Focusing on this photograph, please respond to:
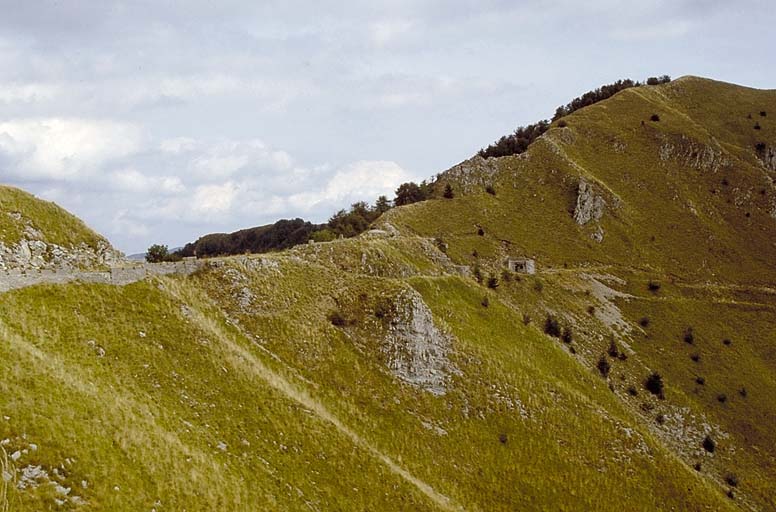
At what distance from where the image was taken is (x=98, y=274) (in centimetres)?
3553

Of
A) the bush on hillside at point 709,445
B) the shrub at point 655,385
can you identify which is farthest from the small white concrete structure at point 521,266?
the bush on hillside at point 709,445

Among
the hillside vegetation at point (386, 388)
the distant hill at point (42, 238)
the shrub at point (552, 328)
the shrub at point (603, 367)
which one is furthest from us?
the shrub at point (552, 328)

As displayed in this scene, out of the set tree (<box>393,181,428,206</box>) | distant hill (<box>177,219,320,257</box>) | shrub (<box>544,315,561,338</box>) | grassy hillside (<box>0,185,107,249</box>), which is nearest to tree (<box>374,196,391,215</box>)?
tree (<box>393,181,428,206</box>)

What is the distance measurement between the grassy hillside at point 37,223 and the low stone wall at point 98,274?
337cm

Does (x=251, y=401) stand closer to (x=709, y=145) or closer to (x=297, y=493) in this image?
(x=297, y=493)

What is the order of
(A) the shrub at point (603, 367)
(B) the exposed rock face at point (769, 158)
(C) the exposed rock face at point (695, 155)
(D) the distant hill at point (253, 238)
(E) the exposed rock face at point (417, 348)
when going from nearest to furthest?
1. (E) the exposed rock face at point (417, 348)
2. (A) the shrub at point (603, 367)
3. (C) the exposed rock face at point (695, 155)
4. (B) the exposed rock face at point (769, 158)
5. (D) the distant hill at point (253, 238)

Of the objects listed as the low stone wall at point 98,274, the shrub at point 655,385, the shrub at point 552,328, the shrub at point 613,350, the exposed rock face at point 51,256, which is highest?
the exposed rock face at point 51,256

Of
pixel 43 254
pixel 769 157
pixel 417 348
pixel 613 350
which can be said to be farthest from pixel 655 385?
pixel 769 157

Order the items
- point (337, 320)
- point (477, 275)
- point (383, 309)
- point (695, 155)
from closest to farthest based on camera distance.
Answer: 1. point (337, 320)
2. point (383, 309)
3. point (477, 275)
4. point (695, 155)

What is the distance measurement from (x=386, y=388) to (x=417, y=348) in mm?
4242

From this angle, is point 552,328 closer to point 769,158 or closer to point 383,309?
point 383,309

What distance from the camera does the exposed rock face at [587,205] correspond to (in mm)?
101625

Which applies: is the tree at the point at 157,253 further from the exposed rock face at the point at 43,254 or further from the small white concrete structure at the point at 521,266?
the small white concrete structure at the point at 521,266

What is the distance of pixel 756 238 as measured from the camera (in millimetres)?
108438
